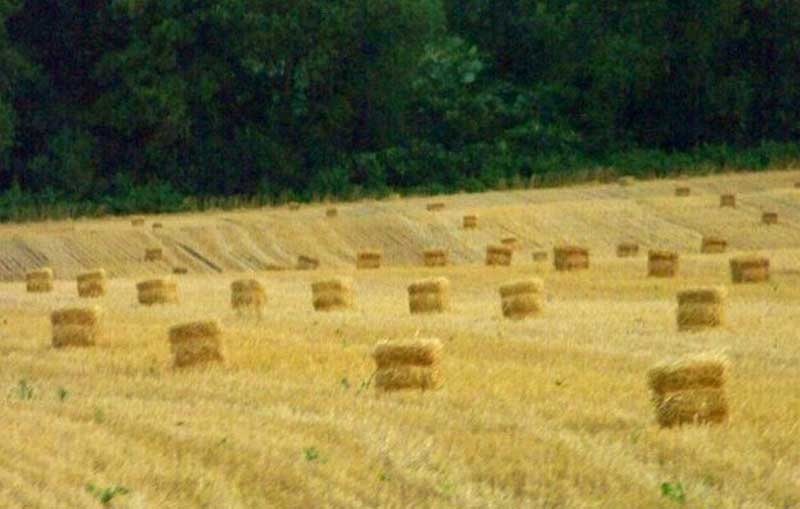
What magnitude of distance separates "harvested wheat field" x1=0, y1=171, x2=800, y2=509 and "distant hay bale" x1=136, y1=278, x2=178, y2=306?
0.66ft

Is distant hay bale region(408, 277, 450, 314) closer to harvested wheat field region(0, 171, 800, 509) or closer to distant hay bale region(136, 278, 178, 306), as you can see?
harvested wheat field region(0, 171, 800, 509)

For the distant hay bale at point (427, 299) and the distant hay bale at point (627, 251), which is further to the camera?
the distant hay bale at point (627, 251)

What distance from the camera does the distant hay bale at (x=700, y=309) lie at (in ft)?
72.6

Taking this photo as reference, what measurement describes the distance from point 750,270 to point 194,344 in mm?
13218

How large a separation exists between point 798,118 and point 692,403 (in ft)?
166

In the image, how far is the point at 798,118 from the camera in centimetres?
6450

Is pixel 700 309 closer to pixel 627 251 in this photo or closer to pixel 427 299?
pixel 427 299

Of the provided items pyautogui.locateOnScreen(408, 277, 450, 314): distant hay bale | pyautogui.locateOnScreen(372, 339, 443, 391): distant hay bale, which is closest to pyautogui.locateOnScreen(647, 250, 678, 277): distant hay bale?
pyautogui.locateOnScreen(408, 277, 450, 314): distant hay bale

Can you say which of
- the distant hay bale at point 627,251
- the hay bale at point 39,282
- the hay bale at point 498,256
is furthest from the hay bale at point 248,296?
the distant hay bale at point 627,251

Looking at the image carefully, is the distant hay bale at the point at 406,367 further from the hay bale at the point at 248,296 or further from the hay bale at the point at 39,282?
the hay bale at the point at 39,282

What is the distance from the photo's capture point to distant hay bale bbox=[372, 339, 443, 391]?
16.1 meters

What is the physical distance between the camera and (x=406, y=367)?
16234 millimetres

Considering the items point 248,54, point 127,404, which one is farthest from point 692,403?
point 248,54

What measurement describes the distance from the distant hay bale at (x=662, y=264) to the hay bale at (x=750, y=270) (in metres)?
1.97
